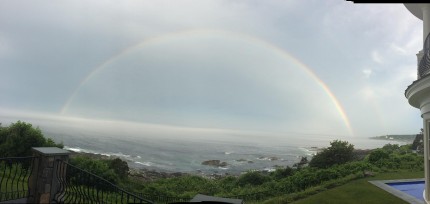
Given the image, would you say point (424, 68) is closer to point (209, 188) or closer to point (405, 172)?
point (405, 172)

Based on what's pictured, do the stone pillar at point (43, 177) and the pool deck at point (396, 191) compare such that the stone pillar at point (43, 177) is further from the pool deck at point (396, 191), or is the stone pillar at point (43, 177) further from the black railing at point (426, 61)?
the pool deck at point (396, 191)

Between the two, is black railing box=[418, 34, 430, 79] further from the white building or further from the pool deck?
the pool deck

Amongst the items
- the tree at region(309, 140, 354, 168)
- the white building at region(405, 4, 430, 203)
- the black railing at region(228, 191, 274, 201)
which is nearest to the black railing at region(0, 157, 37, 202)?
the white building at region(405, 4, 430, 203)

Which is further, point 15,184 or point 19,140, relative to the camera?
point 19,140

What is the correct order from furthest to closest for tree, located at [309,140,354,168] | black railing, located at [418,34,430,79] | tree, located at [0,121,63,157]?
tree, located at [309,140,354,168] → tree, located at [0,121,63,157] → black railing, located at [418,34,430,79]

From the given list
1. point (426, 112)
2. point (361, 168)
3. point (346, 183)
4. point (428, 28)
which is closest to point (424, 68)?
point (426, 112)

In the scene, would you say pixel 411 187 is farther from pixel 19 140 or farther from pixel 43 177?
Answer: pixel 19 140

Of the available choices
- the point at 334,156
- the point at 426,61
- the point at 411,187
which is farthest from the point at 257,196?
the point at 334,156
